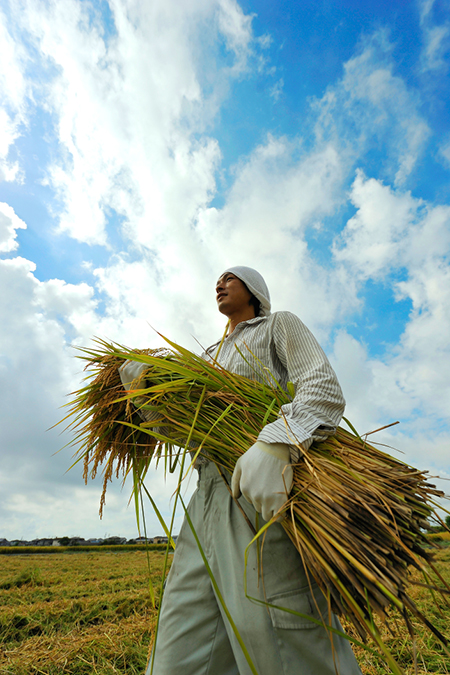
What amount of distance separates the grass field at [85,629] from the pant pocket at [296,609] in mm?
830

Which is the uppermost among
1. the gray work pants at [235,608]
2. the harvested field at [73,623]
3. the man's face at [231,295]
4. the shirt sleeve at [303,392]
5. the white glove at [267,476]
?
the man's face at [231,295]

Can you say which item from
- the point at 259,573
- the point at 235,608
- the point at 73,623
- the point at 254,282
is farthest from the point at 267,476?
the point at 73,623

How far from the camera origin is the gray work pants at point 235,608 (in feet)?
3.49

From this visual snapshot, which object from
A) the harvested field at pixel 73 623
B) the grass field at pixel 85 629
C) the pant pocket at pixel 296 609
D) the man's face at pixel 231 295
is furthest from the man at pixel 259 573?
the harvested field at pixel 73 623

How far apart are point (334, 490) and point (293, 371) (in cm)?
59

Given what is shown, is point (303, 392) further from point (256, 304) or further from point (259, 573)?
point (256, 304)

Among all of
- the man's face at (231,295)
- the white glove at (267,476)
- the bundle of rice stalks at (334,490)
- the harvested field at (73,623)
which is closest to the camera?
the bundle of rice stalks at (334,490)

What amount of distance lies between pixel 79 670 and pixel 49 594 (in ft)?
6.58

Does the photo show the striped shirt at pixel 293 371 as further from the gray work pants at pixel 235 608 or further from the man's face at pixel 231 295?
the gray work pants at pixel 235 608

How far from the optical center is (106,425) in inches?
68.7

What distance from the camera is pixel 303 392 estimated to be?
4.26ft

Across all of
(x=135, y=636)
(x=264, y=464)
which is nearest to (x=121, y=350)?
(x=264, y=464)

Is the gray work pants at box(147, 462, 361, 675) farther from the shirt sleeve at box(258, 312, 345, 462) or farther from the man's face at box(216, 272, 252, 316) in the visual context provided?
the man's face at box(216, 272, 252, 316)

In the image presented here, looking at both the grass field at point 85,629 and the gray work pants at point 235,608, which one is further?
the grass field at point 85,629
